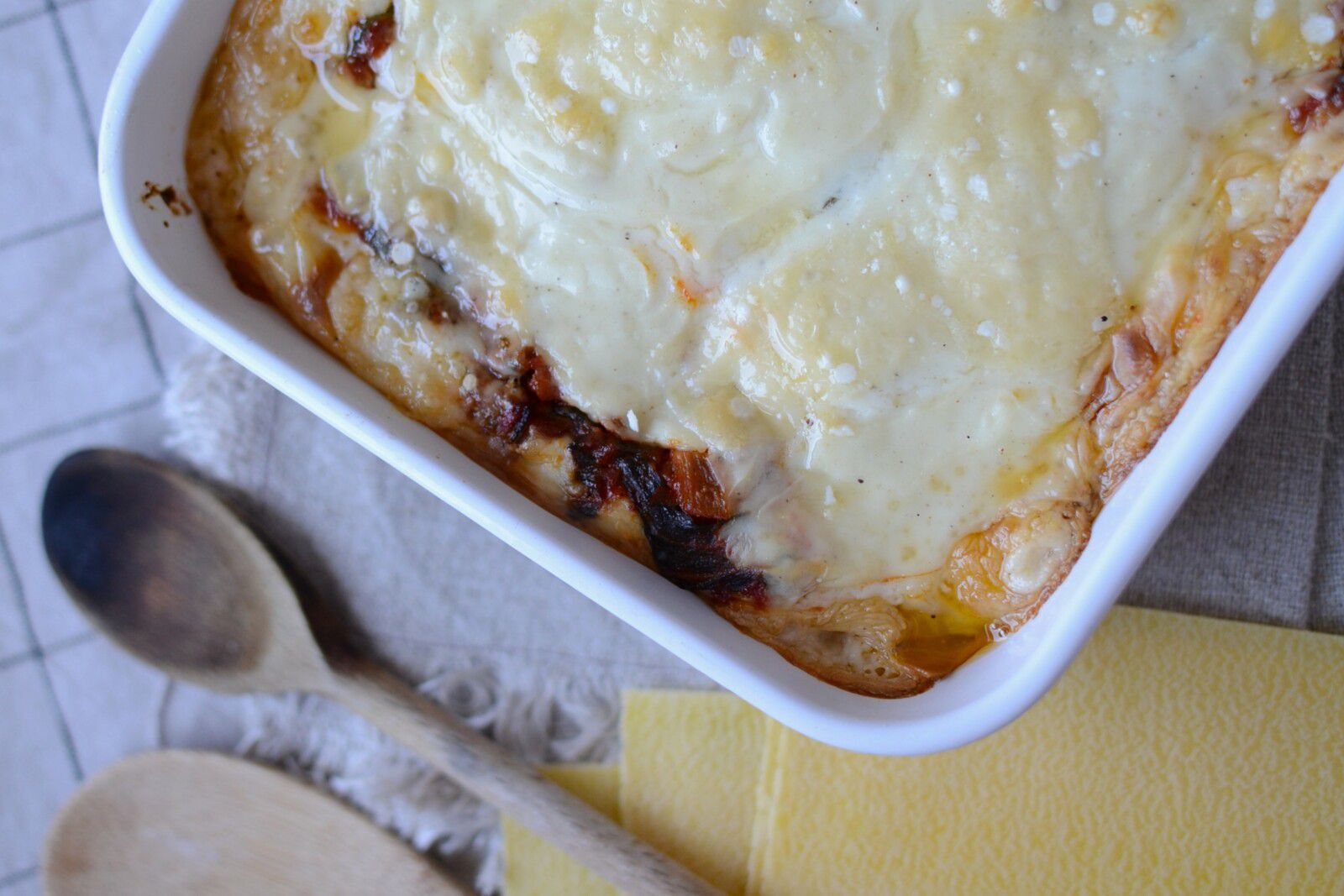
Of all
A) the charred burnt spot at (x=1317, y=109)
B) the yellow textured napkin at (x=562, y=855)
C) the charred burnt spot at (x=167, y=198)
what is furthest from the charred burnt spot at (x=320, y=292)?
Answer: the charred burnt spot at (x=1317, y=109)

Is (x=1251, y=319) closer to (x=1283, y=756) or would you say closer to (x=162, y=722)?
(x=1283, y=756)

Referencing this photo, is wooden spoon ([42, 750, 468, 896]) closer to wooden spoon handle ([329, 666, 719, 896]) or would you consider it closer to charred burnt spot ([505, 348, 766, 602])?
wooden spoon handle ([329, 666, 719, 896])

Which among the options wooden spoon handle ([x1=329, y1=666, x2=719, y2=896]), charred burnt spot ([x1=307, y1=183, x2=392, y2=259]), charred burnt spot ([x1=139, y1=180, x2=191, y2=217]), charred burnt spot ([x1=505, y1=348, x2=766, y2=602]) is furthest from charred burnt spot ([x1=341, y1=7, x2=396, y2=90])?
wooden spoon handle ([x1=329, y1=666, x2=719, y2=896])

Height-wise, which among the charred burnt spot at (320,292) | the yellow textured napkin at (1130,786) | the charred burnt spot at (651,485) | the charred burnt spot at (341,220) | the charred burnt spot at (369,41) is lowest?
the yellow textured napkin at (1130,786)

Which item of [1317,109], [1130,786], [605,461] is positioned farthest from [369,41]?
[1130,786]

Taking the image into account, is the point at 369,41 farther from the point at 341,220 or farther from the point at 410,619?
the point at 410,619

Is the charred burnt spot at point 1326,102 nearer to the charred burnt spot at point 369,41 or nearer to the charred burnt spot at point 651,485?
the charred burnt spot at point 651,485
